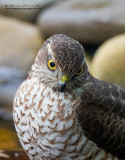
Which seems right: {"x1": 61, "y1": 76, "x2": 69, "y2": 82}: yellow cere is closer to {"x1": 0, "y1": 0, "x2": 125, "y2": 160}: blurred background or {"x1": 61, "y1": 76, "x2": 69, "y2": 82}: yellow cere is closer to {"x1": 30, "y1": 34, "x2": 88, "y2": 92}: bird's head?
{"x1": 30, "y1": 34, "x2": 88, "y2": 92}: bird's head

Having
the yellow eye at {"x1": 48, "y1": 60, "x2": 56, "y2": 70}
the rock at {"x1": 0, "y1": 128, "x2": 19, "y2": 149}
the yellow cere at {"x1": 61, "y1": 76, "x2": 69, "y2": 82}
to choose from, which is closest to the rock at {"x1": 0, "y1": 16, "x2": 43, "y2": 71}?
the rock at {"x1": 0, "y1": 128, "x2": 19, "y2": 149}

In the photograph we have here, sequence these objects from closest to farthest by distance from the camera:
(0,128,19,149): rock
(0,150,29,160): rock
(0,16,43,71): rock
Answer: (0,150,29,160): rock < (0,128,19,149): rock < (0,16,43,71): rock

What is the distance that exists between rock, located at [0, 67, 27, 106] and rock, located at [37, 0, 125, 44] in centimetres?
205

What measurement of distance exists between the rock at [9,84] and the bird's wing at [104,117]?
350cm

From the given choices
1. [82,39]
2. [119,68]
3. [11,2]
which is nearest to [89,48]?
[82,39]

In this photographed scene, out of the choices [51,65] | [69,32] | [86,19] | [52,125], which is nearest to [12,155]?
[52,125]

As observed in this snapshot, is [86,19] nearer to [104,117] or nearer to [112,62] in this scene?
[112,62]

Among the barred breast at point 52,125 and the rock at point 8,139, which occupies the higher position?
the barred breast at point 52,125

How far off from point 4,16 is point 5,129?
226 inches

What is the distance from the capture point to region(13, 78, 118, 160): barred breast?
407cm

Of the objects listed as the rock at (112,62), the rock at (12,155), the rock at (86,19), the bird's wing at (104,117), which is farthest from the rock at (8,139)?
the rock at (86,19)

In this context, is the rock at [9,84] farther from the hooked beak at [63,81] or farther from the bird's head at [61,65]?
the hooked beak at [63,81]

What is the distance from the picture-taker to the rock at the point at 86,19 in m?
10.4

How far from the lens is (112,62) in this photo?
9664 millimetres
